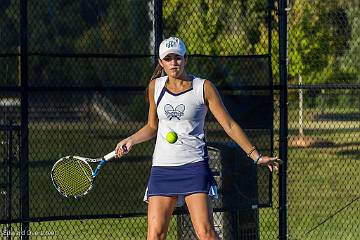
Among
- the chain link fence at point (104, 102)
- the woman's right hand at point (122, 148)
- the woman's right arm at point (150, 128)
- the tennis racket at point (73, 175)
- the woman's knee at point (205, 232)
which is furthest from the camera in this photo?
the chain link fence at point (104, 102)

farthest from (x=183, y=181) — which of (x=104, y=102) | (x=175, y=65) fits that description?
(x=104, y=102)

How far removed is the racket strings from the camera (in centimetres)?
753

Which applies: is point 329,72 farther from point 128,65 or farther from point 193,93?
point 193,93

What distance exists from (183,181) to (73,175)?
105 centimetres

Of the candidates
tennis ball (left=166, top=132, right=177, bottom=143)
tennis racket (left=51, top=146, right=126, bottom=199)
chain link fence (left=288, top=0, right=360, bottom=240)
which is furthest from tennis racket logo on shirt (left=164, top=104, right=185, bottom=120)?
chain link fence (left=288, top=0, right=360, bottom=240)

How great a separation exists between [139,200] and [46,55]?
4.60ft

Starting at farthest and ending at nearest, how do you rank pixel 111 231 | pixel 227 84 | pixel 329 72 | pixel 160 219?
pixel 329 72 → pixel 111 231 → pixel 227 84 → pixel 160 219

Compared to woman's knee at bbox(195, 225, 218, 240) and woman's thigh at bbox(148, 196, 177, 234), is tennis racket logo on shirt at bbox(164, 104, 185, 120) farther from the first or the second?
woman's knee at bbox(195, 225, 218, 240)

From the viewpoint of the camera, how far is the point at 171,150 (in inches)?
271

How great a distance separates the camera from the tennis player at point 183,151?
6.83 meters

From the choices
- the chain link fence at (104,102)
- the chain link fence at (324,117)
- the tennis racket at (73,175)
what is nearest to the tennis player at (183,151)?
the tennis racket at (73,175)

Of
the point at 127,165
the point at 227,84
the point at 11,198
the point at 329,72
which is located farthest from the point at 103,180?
the point at 329,72

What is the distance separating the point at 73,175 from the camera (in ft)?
24.7

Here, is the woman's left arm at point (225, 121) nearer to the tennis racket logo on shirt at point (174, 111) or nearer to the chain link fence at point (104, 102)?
the tennis racket logo on shirt at point (174, 111)
